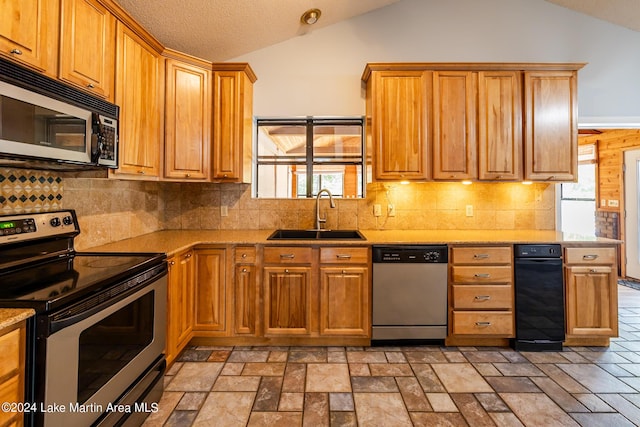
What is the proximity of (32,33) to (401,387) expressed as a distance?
9.34ft

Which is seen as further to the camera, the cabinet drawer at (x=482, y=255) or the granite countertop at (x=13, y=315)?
the cabinet drawer at (x=482, y=255)

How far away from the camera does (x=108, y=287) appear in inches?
56.9

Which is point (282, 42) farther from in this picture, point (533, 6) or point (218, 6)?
point (533, 6)

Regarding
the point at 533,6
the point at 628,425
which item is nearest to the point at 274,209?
the point at 628,425

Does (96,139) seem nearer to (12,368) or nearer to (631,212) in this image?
(12,368)

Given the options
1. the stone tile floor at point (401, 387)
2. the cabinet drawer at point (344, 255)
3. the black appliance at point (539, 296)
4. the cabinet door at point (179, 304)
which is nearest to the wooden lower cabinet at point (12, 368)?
the stone tile floor at point (401, 387)

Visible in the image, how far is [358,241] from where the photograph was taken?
261 cm

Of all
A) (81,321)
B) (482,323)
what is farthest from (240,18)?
(482,323)

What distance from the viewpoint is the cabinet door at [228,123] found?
2852 millimetres

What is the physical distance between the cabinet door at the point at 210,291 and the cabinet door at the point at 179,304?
8 centimetres

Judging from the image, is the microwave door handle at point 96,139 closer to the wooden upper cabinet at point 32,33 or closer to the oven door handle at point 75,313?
the wooden upper cabinet at point 32,33

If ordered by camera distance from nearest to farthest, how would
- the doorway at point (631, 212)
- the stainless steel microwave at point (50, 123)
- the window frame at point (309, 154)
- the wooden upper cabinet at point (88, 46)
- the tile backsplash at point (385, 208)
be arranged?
1. the stainless steel microwave at point (50, 123)
2. the wooden upper cabinet at point (88, 46)
3. the tile backsplash at point (385, 208)
4. the window frame at point (309, 154)
5. the doorway at point (631, 212)

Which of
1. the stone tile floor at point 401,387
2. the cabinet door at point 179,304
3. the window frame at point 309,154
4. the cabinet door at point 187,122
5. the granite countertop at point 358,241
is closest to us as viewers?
the stone tile floor at point 401,387

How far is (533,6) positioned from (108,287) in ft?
14.8
